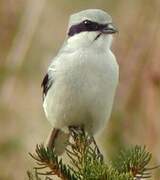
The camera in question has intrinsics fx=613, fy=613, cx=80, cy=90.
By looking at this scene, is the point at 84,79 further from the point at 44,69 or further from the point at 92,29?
the point at 44,69

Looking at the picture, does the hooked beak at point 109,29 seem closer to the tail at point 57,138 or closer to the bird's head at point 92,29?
the bird's head at point 92,29

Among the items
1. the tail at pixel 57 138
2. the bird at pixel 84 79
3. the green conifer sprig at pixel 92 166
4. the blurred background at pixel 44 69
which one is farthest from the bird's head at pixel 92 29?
the green conifer sprig at pixel 92 166

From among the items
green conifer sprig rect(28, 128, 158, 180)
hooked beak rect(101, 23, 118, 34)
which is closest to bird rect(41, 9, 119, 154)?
hooked beak rect(101, 23, 118, 34)

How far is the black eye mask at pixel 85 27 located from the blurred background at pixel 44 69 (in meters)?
0.45

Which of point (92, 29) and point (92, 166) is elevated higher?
point (92, 29)

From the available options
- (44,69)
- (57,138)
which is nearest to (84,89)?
(57,138)

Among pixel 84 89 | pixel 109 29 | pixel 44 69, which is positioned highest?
pixel 109 29

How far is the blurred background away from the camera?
13.3 ft

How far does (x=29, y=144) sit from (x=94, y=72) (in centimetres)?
122

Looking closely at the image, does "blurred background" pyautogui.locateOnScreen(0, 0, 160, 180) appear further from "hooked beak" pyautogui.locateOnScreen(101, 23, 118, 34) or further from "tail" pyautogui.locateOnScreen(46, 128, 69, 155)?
"hooked beak" pyautogui.locateOnScreen(101, 23, 118, 34)

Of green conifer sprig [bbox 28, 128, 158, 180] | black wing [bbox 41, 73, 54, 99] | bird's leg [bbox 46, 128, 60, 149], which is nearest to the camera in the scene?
green conifer sprig [bbox 28, 128, 158, 180]

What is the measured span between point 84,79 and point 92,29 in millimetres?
392

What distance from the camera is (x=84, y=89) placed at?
3588 mm

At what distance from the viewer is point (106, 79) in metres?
3.61
